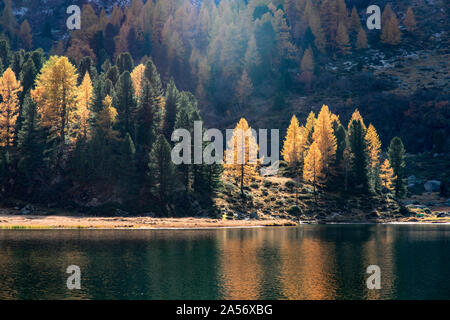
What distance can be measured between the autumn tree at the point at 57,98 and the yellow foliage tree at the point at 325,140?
54.6 m

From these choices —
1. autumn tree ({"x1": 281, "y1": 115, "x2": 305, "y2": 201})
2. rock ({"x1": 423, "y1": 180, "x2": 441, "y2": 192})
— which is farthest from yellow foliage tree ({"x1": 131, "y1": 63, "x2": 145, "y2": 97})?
rock ({"x1": 423, "y1": 180, "x2": 441, "y2": 192})

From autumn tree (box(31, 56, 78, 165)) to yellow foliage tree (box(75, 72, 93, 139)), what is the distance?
160 cm

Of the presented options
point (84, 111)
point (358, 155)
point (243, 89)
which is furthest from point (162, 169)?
point (243, 89)

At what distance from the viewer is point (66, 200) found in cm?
8150

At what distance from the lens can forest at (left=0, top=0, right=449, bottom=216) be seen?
83625mm

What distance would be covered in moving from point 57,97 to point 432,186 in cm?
10184

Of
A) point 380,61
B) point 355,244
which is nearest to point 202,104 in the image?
point 380,61

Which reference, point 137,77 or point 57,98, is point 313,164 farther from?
point 57,98

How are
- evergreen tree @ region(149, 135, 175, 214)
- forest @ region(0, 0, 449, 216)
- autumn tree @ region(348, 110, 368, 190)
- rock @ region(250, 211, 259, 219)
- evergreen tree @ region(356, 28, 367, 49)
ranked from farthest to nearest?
evergreen tree @ region(356, 28, 367, 49)
autumn tree @ region(348, 110, 368, 190)
rock @ region(250, 211, 259, 219)
forest @ region(0, 0, 449, 216)
evergreen tree @ region(149, 135, 175, 214)

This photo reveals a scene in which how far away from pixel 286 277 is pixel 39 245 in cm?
2952

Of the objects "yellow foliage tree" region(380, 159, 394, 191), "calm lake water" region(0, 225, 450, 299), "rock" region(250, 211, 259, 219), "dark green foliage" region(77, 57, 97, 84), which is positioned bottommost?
"calm lake water" region(0, 225, 450, 299)

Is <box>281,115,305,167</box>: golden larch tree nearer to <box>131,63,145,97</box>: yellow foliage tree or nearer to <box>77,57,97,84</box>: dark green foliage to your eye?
<box>131,63,145,97</box>: yellow foliage tree

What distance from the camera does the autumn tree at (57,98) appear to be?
8738cm

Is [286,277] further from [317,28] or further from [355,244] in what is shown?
[317,28]
